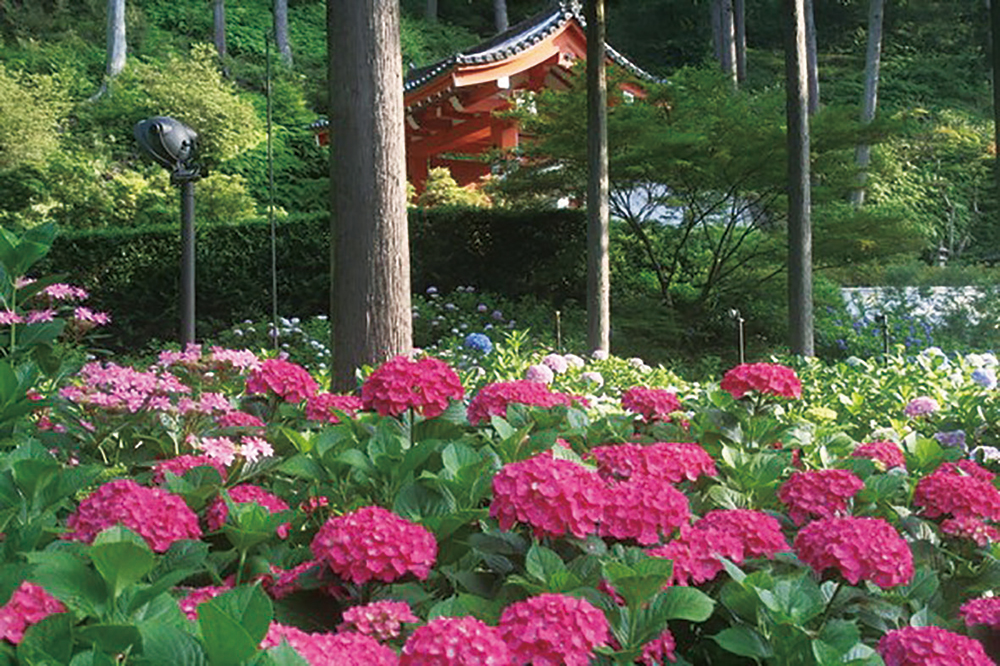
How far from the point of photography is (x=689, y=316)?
10336 mm

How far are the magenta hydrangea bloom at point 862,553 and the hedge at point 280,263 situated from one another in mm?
9720

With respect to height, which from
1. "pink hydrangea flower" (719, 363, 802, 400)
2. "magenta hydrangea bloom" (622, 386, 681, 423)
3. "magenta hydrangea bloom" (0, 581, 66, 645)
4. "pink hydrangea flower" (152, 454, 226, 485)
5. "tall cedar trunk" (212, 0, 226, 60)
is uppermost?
"tall cedar trunk" (212, 0, 226, 60)

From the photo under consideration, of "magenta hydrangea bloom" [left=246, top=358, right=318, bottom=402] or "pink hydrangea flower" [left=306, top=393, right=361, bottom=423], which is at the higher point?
"magenta hydrangea bloom" [left=246, top=358, right=318, bottom=402]

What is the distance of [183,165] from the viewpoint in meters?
6.57

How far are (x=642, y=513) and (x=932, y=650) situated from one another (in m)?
0.43

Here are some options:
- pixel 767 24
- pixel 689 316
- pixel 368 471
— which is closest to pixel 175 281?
pixel 689 316

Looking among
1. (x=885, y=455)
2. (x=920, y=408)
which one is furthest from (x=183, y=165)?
(x=885, y=455)

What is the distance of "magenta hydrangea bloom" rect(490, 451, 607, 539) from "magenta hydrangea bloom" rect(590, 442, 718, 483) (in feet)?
0.96

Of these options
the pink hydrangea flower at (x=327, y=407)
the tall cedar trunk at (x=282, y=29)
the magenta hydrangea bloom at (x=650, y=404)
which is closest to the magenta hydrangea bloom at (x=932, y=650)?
the magenta hydrangea bloom at (x=650, y=404)

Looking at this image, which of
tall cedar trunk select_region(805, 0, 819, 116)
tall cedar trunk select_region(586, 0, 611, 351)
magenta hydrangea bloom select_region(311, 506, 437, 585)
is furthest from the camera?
tall cedar trunk select_region(805, 0, 819, 116)

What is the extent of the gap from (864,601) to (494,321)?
9.21 metres

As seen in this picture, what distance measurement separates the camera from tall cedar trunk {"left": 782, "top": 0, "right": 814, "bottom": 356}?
779cm

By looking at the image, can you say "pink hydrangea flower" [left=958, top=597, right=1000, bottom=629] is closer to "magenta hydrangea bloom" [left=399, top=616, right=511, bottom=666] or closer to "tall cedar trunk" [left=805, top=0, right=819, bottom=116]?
"magenta hydrangea bloom" [left=399, top=616, right=511, bottom=666]

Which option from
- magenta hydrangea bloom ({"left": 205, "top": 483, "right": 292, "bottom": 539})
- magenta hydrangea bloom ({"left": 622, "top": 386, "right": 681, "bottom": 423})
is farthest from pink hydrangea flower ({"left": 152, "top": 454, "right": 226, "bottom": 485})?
magenta hydrangea bloom ({"left": 622, "top": 386, "right": 681, "bottom": 423})
